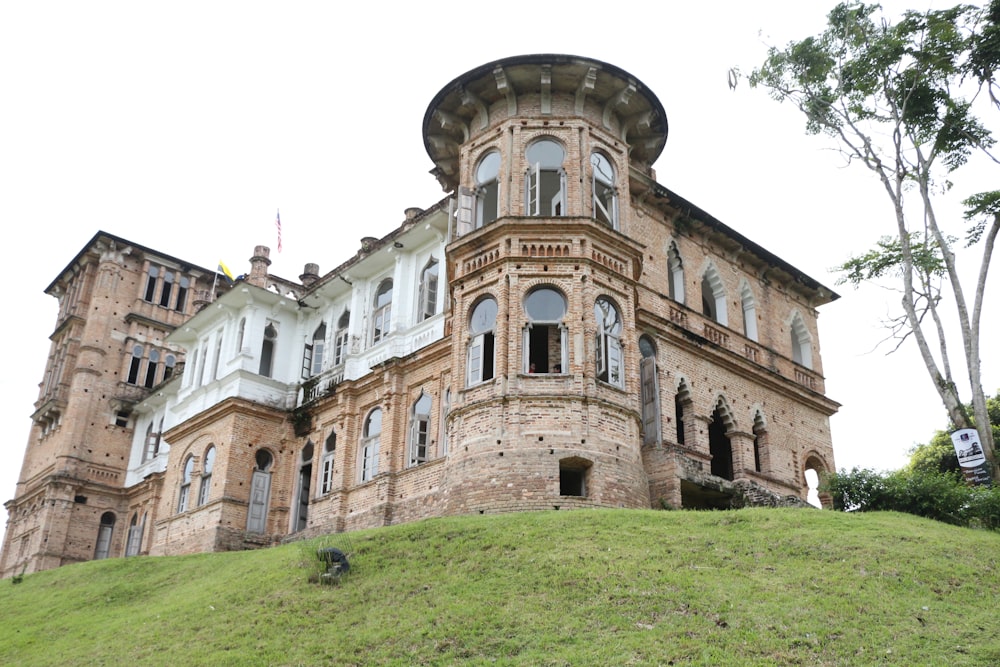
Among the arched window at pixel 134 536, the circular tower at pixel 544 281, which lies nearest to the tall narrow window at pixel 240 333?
the circular tower at pixel 544 281

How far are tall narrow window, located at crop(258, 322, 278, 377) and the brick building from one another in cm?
6

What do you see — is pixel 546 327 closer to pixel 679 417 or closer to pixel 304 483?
pixel 679 417

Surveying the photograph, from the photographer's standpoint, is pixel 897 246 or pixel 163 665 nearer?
pixel 163 665

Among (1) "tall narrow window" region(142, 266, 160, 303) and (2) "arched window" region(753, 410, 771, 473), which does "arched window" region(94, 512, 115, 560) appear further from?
(2) "arched window" region(753, 410, 771, 473)

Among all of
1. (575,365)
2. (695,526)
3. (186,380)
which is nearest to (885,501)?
(695,526)

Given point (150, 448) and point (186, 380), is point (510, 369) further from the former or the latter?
point (150, 448)

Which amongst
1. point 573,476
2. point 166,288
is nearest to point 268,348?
point 573,476

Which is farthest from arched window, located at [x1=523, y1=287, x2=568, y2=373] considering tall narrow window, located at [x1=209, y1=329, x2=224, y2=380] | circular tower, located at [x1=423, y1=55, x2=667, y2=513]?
tall narrow window, located at [x1=209, y1=329, x2=224, y2=380]

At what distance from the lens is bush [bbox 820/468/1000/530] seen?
17172 millimetres

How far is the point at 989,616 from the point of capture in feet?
36.7

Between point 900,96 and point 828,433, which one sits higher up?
point 900,96

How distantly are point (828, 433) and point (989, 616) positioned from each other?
16850 millimetres

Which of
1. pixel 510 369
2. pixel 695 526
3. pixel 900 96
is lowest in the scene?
pixel 695 526

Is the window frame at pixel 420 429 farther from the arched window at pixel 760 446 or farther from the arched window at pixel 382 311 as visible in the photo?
the arched window at pixel 760 446
